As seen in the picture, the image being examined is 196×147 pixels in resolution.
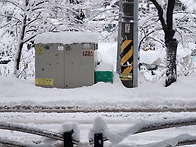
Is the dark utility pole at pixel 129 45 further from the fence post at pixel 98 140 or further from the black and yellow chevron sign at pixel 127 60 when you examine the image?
the fence post at pixel 98 140

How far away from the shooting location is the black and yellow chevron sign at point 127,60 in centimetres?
923

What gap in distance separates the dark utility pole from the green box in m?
0.38

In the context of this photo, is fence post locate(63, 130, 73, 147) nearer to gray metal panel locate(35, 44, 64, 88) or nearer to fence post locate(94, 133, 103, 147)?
fence post locate(94, 133, 103, 147)

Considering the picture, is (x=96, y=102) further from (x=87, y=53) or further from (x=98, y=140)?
(x=98, y=140)

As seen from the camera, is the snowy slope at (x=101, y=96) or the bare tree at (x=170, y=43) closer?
the snowy slope at (x=101, y=96)

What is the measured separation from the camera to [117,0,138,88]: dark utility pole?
30.3 feet

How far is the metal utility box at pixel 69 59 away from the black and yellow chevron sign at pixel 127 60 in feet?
3.08

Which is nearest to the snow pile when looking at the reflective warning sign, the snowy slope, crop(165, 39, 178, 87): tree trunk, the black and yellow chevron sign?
the snowy slope

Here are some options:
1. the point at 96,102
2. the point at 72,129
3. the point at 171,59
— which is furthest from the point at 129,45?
the point at 72,129

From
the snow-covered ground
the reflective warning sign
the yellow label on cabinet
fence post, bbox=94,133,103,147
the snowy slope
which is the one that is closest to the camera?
fence post, bbox=94,133,103,147

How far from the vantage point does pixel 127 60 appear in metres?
9.23

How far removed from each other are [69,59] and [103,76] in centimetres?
118

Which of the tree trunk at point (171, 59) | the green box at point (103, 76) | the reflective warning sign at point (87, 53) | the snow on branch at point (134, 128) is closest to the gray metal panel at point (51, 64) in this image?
the reflective warning sign at point (87, 53)

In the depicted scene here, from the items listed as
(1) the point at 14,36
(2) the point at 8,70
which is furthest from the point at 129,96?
(2) the point at 8,70
